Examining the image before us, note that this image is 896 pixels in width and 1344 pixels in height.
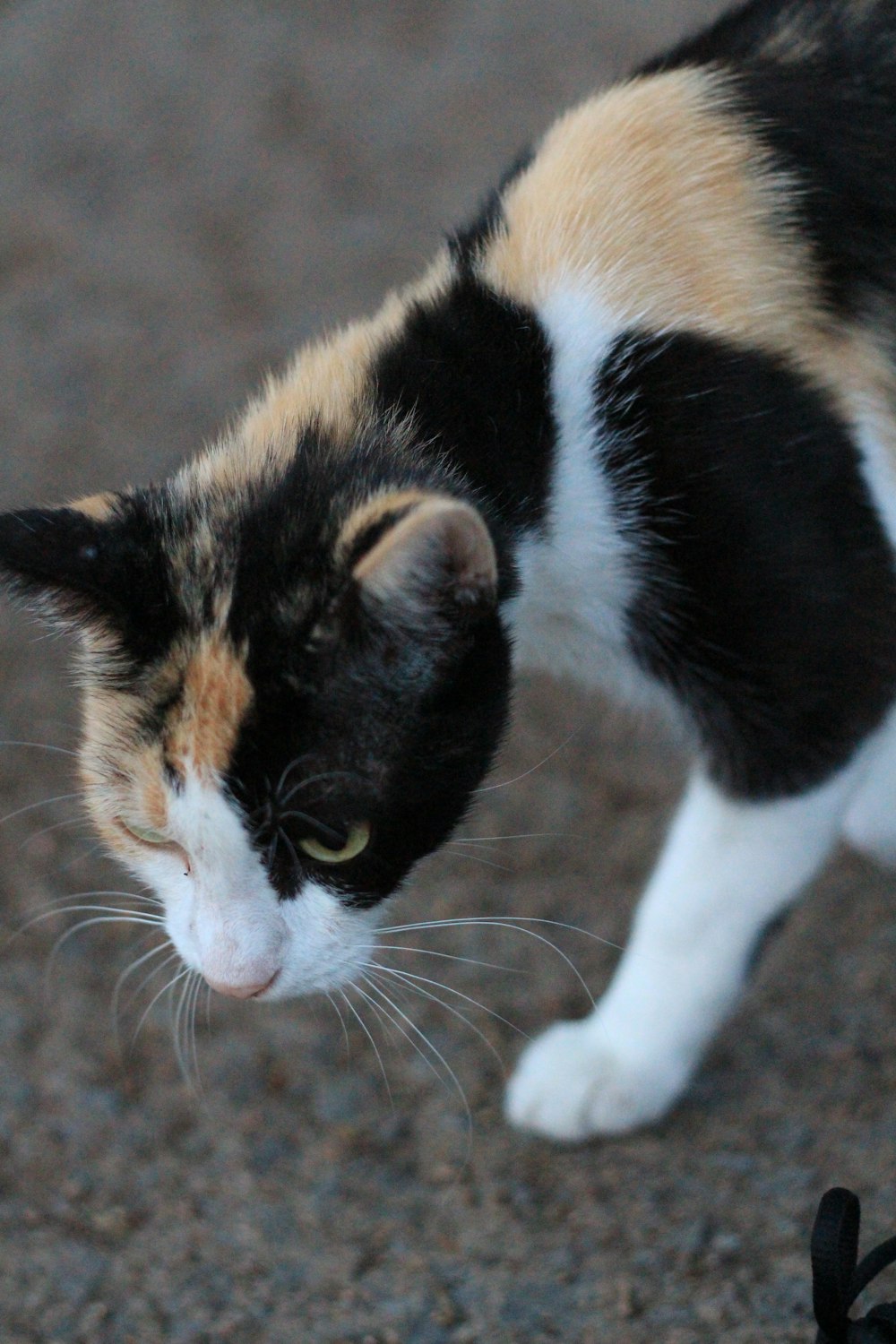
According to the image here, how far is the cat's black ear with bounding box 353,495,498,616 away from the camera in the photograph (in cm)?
107

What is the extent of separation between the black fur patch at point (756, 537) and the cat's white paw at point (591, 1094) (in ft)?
1.57

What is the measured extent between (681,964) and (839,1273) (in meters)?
0.52

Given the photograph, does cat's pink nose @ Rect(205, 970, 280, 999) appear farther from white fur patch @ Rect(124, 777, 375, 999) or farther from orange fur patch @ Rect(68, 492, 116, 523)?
orange fur patch @ Rect(68, 492, 116, 523)

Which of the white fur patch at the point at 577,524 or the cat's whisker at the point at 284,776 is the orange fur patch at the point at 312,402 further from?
the cat's whisker at the point at 284,776

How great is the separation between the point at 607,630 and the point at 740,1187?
665 millimetres

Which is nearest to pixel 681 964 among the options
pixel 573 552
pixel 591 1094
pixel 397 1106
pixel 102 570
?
pixel 591 1094

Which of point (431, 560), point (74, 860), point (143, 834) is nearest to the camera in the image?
point (431, 560)

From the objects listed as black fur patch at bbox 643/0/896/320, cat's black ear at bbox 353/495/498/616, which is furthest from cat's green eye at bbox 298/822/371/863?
black fur patch at bbox 643/0/896/320

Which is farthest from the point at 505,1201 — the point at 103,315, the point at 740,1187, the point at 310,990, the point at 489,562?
the point at 103,315

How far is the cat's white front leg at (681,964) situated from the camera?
159 centimetres

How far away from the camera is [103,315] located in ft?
11.1

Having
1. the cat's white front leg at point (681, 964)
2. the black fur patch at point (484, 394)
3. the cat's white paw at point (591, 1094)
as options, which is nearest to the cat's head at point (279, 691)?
the black fur patch at point (484, 394)

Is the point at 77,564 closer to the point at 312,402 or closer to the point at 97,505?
the point at 97,505

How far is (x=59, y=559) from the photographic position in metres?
Answer: 1.19
